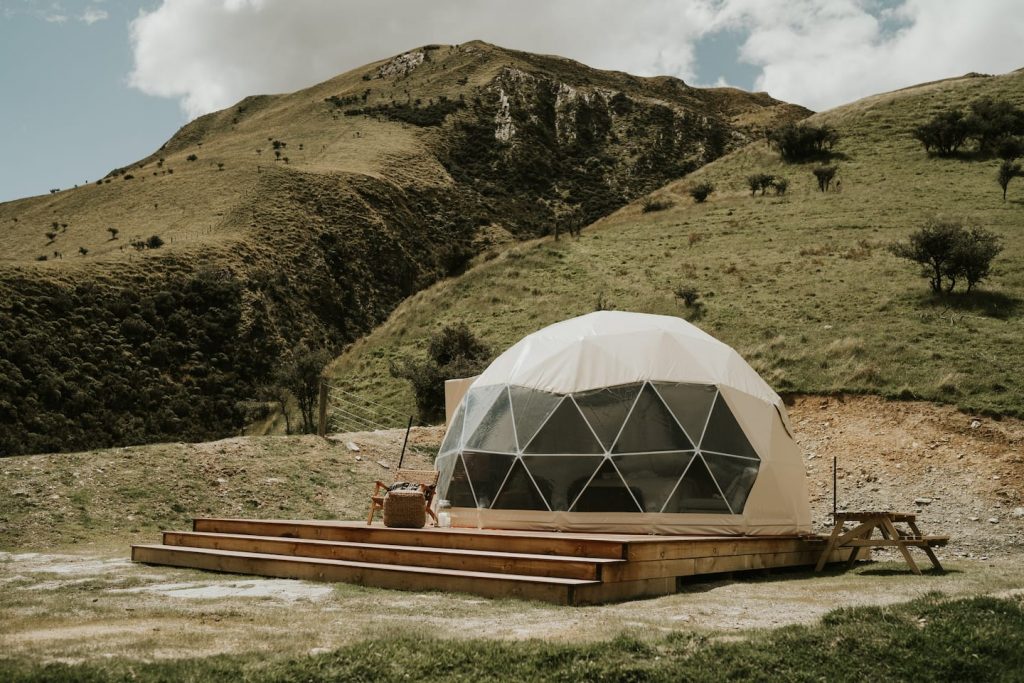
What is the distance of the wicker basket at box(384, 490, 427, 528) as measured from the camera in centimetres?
975

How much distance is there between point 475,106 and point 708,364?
69.9 m

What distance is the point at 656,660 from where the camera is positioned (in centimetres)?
461

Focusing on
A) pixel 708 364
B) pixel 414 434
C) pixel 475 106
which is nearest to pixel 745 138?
pixel 475 106

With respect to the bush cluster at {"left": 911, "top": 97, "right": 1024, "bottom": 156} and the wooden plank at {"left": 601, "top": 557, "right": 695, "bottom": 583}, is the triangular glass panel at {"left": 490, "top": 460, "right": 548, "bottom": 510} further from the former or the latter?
the bush cluster at {"left": 911, "top": 97, "right": 1024, "bottom": 156}

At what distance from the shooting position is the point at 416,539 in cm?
888

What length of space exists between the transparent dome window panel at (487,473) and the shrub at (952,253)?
18895mm

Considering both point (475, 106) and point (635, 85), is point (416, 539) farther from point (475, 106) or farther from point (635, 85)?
point (635, 85)

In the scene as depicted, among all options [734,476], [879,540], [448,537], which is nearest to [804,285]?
[734,476]

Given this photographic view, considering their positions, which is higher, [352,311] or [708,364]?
[352,311]

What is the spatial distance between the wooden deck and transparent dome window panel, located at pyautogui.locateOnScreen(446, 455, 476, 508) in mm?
1489

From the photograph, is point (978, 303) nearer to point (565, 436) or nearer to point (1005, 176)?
point (1005, 176)

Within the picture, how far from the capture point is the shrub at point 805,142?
48.7m

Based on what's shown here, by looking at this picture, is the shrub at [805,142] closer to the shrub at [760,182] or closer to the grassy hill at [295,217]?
the shrub at [760,182]

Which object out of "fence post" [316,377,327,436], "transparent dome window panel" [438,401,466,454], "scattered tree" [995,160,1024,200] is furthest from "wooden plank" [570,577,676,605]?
"scattered tree" [995,160,1024,200]
